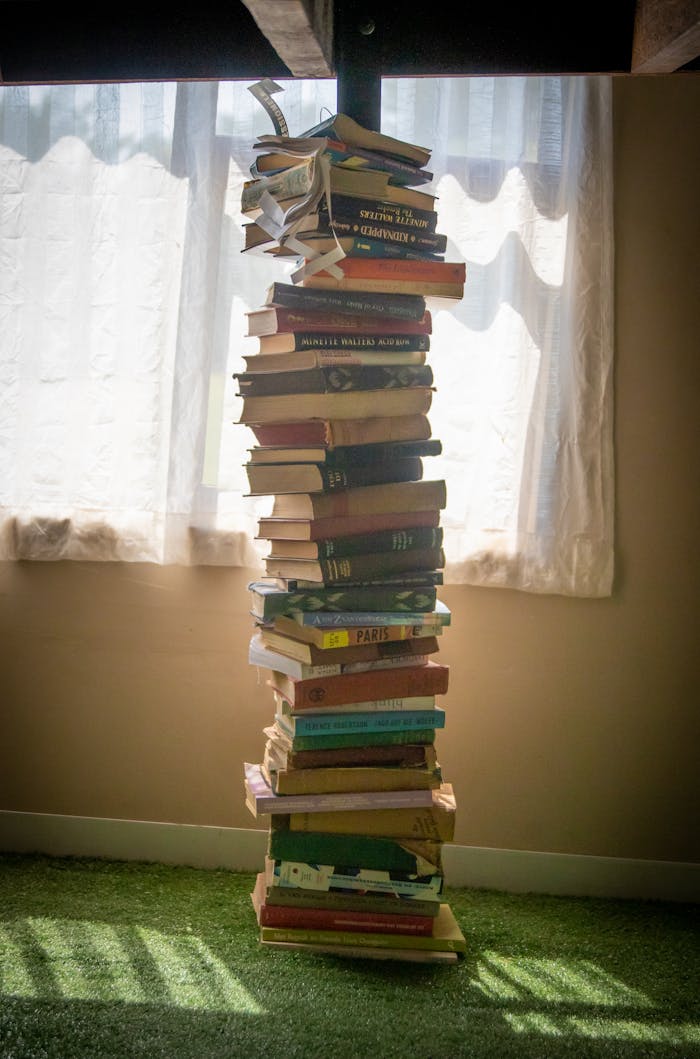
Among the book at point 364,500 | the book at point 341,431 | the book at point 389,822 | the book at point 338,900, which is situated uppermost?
the book at point 341,431

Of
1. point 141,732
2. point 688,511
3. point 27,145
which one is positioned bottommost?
point 141,732

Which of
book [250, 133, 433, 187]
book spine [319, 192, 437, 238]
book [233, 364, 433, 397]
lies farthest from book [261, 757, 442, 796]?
book [250, 133, 433, 187]

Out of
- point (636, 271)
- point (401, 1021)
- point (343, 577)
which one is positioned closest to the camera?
point (401, 1021)

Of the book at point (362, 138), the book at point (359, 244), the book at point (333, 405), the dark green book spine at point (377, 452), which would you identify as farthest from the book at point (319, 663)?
the book at point (362, 138)

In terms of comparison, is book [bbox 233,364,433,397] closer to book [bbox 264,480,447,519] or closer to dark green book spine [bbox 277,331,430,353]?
dark green book spine [bbox 277,331,430,353]

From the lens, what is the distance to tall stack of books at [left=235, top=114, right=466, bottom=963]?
2.54 metres

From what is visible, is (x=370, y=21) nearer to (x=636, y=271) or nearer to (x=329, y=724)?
(x=636, y=271)

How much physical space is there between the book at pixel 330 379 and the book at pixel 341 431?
8 cm

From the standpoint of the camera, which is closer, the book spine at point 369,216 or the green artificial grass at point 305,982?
the green artificial grass at point 305,982

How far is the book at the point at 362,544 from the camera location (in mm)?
2566

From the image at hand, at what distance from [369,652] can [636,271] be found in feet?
4.67

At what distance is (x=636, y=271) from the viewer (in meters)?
3.10

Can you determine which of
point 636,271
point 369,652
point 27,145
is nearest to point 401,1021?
point 369,652

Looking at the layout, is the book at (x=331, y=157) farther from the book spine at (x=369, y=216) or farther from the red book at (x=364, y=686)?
the red book at (x=364, y=686)
